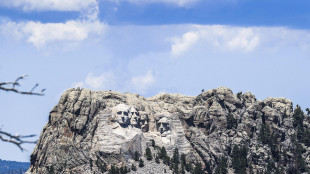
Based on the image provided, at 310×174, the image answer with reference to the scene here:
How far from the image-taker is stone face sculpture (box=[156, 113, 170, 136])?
181 meters

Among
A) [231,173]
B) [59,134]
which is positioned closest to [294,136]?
[231,173]

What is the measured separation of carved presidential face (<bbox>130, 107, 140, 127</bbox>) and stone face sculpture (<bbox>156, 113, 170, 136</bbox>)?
24.2 feet

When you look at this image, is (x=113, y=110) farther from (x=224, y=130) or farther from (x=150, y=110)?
(x=224, y=130)

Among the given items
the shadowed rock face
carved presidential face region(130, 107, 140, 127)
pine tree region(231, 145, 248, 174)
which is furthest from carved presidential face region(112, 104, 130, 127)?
pine tree region(231, 145, 248, 174)

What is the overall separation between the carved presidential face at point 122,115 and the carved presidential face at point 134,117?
5.95 ft

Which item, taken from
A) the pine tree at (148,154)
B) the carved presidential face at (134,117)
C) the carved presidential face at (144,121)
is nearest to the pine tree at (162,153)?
the pine tree at (148,154)

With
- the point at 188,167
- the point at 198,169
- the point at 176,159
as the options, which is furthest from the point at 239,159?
the point at 176,159

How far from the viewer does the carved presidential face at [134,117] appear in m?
174

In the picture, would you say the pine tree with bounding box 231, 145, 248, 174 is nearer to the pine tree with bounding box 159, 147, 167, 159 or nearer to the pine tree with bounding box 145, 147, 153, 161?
the pine tree with bounding box 159, 147, 167, 159

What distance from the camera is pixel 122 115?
17225 centimetres

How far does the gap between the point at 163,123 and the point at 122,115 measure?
47.4 ft

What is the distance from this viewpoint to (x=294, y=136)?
7761 inches

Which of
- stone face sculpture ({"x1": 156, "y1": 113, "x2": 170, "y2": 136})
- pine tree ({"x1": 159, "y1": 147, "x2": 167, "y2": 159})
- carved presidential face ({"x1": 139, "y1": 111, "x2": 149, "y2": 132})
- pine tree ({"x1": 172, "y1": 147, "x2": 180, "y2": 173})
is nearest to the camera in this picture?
pine tree ({"x1": 172, "y1": 147, "x2": 180, "y2": 173})

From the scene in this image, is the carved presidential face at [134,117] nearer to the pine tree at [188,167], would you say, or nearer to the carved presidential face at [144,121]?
the carved presidential face at [144,121]
